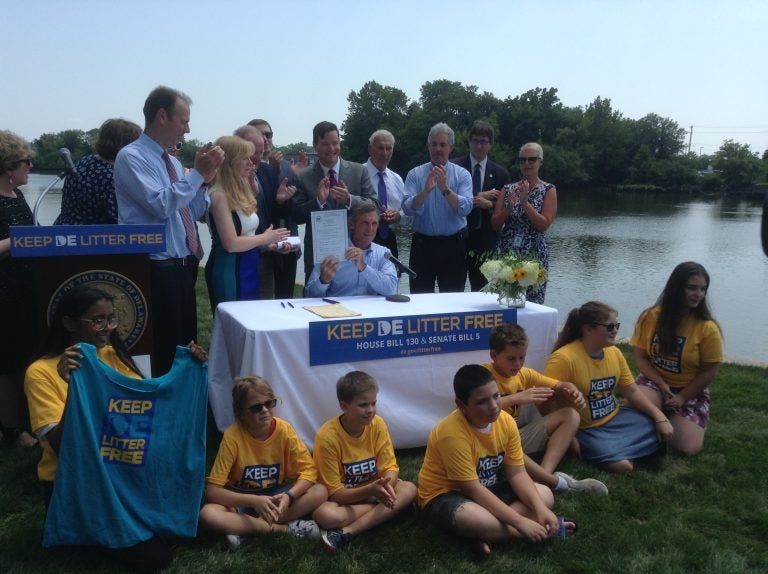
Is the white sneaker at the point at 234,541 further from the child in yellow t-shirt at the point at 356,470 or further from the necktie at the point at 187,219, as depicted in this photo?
the necktie at the point at 187,219

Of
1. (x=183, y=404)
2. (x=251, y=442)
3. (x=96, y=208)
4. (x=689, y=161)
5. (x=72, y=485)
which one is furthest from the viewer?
(x=689, y=161)

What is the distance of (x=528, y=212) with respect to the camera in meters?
5.60

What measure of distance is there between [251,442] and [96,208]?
2.11 m

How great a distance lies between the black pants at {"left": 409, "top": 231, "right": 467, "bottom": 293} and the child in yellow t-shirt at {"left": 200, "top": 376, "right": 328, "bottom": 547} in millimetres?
2858

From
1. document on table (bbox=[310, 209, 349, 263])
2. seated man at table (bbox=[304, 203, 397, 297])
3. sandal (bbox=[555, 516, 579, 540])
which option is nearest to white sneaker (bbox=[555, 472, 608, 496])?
sandal (bbox=[555, 516, 579, 540])

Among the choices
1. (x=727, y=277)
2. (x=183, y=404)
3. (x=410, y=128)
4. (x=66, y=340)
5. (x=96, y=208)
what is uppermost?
(x=410, y=128)

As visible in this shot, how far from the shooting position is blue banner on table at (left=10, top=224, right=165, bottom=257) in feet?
10.8

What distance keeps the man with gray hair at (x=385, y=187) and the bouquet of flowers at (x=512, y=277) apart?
5.26ft

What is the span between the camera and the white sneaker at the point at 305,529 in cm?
305

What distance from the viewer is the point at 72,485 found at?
2.69 m

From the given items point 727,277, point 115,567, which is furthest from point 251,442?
point 727,277

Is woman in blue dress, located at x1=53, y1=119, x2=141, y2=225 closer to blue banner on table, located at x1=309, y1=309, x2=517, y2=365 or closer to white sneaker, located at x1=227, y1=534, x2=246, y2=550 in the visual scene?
blue banner on table, located at x1=309, y1=309, x2=517, y2=365

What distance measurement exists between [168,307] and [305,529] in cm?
162

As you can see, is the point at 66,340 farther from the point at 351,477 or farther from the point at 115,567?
the point at 351,477
